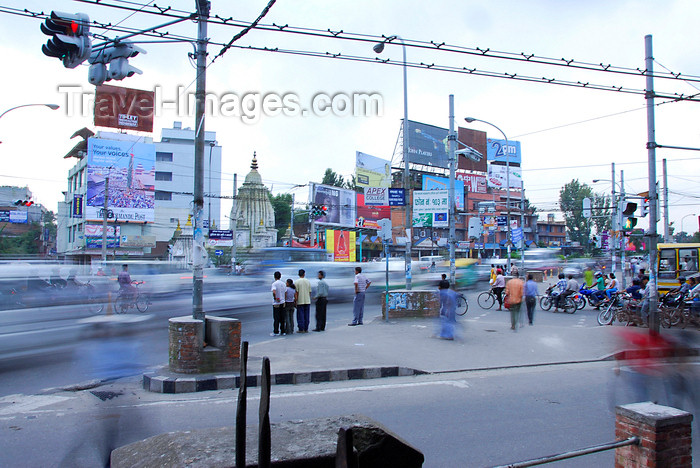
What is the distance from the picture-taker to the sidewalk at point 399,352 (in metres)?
8.52

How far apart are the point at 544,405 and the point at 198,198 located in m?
6.44

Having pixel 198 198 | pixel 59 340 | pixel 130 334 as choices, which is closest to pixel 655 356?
pixel 198 198

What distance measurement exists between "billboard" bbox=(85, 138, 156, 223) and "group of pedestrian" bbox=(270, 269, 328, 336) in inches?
1574

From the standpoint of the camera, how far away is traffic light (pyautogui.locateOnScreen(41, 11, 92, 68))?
6.99m

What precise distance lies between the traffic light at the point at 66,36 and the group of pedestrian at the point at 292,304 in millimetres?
7644

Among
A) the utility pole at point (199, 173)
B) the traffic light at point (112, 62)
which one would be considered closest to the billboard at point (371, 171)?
the utility pole at point (199, 173)

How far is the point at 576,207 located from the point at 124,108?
175ft

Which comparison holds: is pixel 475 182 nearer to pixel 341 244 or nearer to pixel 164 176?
pixel 341 244

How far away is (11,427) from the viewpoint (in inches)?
236

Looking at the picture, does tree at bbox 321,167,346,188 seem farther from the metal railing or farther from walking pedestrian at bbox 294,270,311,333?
the metal railing

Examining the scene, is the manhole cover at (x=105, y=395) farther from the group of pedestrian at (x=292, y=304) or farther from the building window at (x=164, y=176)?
the building window at (x=164, y=176)

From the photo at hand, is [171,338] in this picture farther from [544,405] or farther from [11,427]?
[544,405]

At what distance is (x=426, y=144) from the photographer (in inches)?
2379

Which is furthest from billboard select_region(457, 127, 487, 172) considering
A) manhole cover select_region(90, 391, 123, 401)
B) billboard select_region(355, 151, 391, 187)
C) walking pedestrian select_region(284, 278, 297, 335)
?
manhole cover select_region(90, 391, 123, 401)
